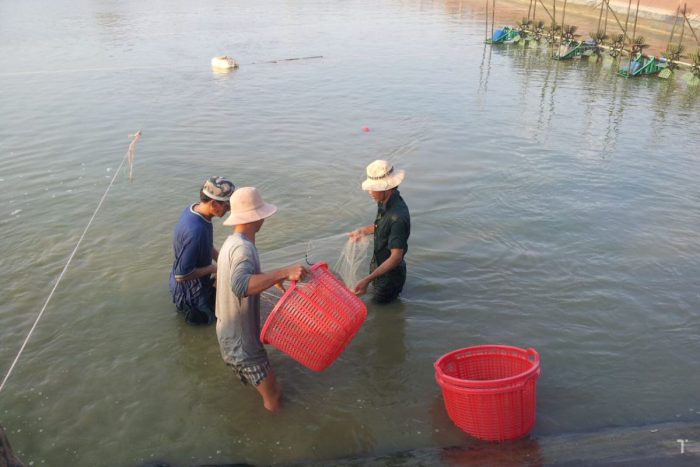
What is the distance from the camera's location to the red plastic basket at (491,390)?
12.5 feet

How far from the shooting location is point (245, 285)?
12.7 feet

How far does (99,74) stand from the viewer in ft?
63.4

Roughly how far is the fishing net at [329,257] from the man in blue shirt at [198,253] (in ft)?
2.16

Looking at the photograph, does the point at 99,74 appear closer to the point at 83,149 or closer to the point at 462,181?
the point at 83,149

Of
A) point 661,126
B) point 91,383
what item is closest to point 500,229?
point 91,383

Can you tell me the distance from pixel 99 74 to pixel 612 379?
62.3 ft

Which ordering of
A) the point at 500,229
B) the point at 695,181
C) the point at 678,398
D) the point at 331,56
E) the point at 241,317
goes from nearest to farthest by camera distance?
the point at 241,317 < the point at 678,398 < the point at 500,229 < the point at 695,181 < the point at 331,56

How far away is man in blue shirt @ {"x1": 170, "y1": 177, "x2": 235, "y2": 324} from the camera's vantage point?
4719 millimetres

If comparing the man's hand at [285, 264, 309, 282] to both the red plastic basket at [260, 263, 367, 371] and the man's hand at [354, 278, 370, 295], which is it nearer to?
the red plastic basket at [260, 263, 367, 371]

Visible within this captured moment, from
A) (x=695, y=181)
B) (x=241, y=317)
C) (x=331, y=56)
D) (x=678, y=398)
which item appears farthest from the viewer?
(x=331, y=56)

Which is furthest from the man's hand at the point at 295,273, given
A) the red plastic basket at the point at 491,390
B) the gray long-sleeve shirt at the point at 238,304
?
the red plastic basket at the point at 491,390

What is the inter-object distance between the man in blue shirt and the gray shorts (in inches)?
45.2

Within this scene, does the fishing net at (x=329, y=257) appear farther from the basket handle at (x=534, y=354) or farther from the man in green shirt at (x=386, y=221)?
the basket handle at (x=534, y=354)

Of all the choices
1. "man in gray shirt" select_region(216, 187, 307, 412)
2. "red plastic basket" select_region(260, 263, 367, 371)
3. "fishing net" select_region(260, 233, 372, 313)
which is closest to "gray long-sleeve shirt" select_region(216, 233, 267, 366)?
"man in gray shirt" select_region(216, 187, 307, 412)
